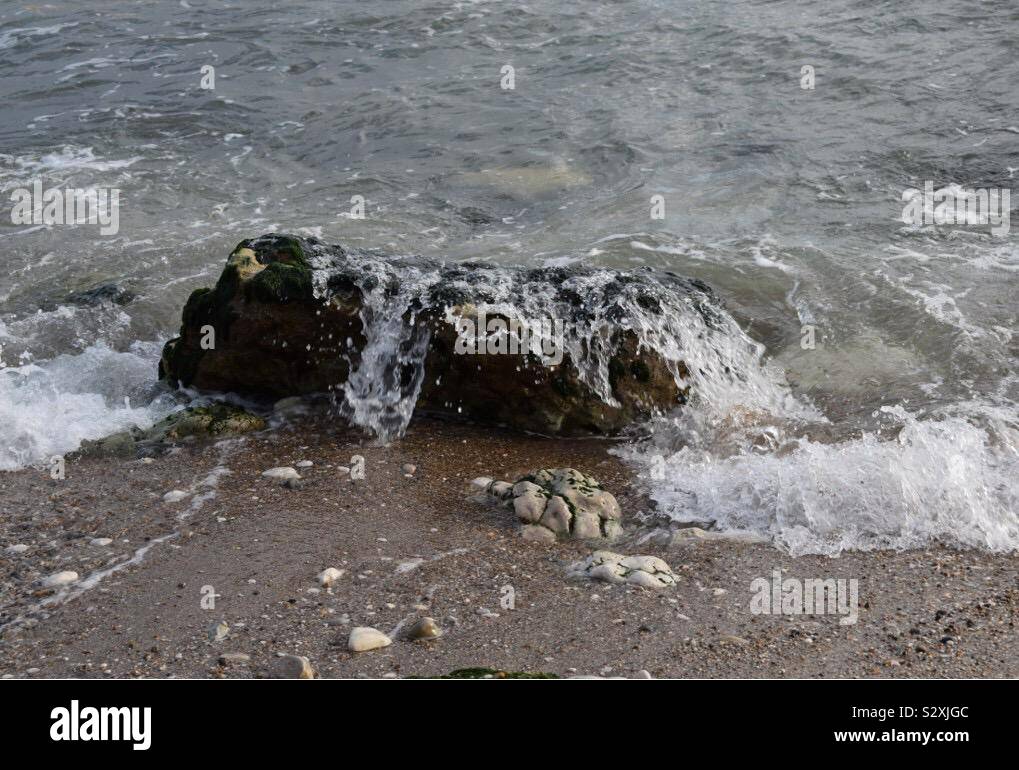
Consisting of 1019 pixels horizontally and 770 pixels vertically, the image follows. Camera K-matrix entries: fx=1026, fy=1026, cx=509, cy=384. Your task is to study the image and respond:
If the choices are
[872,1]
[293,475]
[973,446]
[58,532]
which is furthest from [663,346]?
[872,1]

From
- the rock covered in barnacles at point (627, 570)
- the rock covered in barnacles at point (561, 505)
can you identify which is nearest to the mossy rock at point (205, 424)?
the rock covered in barnacles at point (561, 505)

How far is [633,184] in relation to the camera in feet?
36.9

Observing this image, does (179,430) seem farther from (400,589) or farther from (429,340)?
(400,589)

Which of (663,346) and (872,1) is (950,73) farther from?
(663,346)

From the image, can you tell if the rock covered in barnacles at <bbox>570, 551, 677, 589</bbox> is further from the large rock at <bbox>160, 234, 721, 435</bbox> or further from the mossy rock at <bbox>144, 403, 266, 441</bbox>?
the mossy rock at <bbox>144, 403, 266, 441</bbox>

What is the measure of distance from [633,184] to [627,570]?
700 cm

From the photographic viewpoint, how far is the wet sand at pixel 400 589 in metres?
4.32

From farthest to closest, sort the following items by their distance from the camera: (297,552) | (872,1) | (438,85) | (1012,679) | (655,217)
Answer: (872,1)
(438,85)
(655,217)
(297,552)
(1012,679)

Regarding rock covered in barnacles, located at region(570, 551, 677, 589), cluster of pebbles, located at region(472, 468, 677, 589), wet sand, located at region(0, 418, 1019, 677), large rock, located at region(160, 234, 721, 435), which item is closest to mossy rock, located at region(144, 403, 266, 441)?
wet sand, located at region(0, 418, 1019, 677)

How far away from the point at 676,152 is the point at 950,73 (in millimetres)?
4526

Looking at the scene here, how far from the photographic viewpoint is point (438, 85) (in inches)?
576

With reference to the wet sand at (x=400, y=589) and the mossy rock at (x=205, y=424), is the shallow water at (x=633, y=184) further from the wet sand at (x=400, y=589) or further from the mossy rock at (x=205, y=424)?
the wet sand at (x=400, y=589)

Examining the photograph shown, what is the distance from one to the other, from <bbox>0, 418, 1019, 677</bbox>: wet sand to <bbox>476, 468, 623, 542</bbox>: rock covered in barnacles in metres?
0.10

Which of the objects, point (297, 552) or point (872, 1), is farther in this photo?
point (872, 1)
